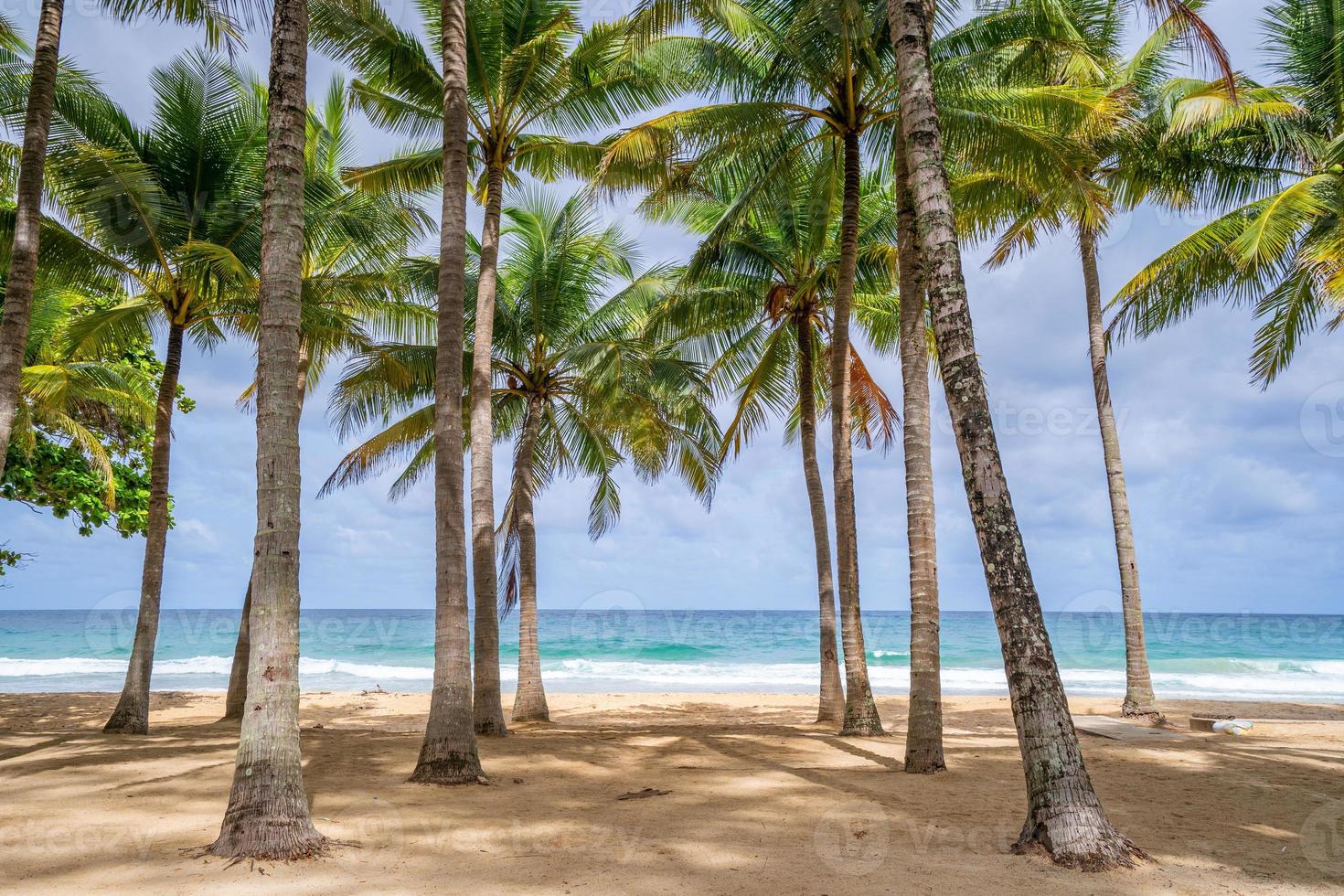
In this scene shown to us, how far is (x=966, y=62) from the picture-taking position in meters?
9.34

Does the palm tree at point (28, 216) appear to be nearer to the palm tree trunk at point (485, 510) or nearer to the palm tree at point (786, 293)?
the palm tree trunk at point (485, 510)

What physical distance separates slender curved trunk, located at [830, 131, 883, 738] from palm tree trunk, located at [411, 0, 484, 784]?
15.8 ft

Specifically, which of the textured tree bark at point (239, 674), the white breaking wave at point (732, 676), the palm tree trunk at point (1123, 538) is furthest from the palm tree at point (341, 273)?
the white breaking wave at point (732, 676)

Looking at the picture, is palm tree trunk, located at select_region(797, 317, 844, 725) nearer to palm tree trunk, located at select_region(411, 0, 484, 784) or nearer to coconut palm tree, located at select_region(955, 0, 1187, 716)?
coconut palm tree, located at select_region(955, 0, 1187, 716)

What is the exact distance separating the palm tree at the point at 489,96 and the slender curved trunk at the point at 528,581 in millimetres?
2811

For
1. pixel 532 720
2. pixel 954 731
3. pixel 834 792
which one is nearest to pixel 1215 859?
pixel 834 792

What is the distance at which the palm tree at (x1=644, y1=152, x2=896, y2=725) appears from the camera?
39.4 ft

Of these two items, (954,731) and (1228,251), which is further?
(954,731)

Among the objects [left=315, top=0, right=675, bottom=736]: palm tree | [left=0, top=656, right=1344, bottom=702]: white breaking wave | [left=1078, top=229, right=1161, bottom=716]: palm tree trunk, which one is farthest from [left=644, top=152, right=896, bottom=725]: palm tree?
[left=0, top=656, right=1344, bottom=702]: white breaking wave

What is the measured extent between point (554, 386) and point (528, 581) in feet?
11.2

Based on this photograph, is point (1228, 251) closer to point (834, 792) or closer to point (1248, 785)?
point (1248, 785)

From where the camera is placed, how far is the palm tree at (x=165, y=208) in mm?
10031

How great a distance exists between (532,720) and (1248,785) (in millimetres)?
9323

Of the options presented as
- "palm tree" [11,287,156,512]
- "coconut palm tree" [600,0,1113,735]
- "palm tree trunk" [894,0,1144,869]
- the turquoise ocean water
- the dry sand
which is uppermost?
"coconut palm tree" [600,0,1113,735]
